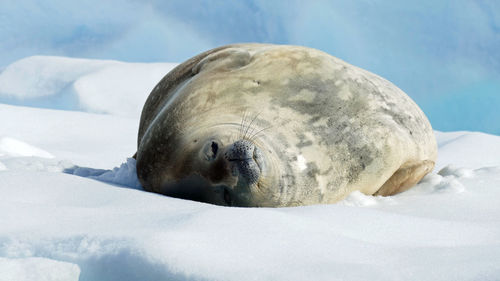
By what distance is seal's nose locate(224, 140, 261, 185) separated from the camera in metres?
1.99

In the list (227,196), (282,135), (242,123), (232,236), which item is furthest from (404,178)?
(232,236)

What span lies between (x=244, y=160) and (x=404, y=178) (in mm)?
1156

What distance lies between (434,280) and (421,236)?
495 millimetres

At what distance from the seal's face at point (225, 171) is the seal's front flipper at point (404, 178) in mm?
841

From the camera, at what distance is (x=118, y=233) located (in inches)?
53.2

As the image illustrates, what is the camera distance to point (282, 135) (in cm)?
238

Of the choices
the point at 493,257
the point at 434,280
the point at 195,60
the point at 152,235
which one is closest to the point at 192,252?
the point at 152,235

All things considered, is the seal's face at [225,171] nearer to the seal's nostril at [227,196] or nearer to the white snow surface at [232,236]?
the seal's nostril at [227,196]

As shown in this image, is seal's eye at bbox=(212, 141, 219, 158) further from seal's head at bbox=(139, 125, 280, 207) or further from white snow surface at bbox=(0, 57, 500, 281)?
white snow surface at bbox=(0, 57, 500, 281)

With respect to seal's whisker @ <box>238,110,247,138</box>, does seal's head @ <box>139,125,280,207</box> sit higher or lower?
lower

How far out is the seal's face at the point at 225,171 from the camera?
201 cm

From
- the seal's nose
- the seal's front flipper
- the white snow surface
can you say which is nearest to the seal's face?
the seal's nose

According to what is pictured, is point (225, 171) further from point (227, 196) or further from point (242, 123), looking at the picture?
point (242, 123)

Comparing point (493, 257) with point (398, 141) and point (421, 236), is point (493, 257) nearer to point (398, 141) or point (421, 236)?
point (421, 236)
